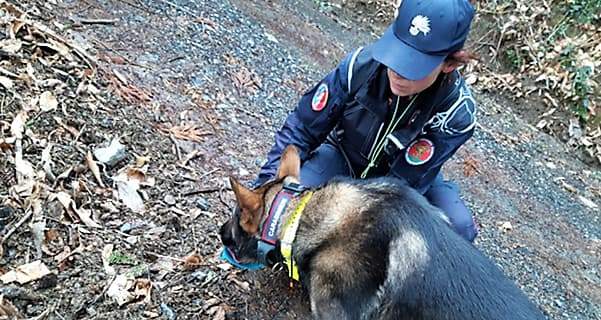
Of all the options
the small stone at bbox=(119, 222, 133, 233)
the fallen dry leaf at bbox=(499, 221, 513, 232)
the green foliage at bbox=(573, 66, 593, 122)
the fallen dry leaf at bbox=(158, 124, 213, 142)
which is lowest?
the fallen dry leaf at bbox=(499, 221, 513, 232)

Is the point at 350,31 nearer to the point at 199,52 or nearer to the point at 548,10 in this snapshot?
the point at 548,10

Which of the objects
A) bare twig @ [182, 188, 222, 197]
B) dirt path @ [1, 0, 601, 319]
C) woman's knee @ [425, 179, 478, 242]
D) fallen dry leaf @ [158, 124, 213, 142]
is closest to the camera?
dirt path @ [1, 0, 601, 319]

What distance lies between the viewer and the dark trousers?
3.45 metres

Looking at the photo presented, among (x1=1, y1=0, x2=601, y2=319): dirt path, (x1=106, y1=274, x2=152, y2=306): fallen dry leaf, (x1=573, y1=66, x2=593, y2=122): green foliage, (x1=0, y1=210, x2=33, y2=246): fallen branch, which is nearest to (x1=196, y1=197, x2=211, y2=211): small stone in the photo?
(x1=1, y1=0, x2=601, y2=319): dirt path

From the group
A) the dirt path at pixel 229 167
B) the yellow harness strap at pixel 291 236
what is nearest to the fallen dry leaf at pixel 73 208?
the dirt path at pixel 229 167

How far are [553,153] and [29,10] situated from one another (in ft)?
19.3

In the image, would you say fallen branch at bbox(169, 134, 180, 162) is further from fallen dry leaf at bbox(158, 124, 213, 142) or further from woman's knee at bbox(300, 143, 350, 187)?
woman's knee at bbox(300, 143, 350, 187)

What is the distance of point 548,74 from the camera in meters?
7.76

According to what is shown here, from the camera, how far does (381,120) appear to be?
10.3ft

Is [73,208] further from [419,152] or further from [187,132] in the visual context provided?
[419,152]

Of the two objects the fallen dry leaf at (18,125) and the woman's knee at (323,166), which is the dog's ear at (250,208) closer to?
the woman's knee at (323,166)

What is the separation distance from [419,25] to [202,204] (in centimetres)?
171

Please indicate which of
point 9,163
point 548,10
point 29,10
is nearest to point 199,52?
point 29,10

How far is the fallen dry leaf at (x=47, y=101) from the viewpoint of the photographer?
351 cm
